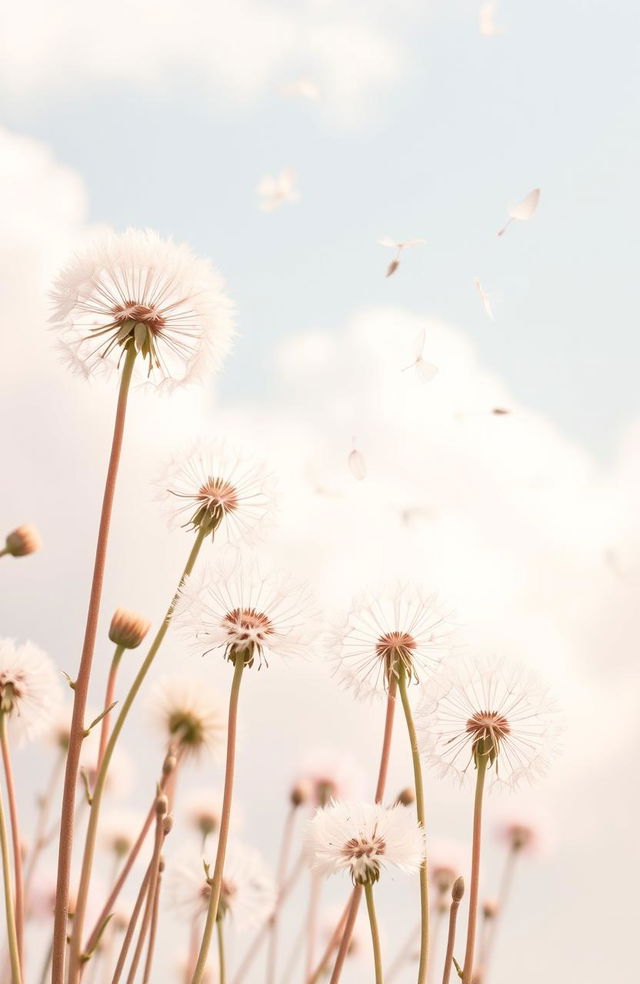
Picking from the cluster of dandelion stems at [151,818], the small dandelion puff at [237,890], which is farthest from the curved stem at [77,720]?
the small dandelion puff at [237,890]

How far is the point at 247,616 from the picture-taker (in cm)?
59

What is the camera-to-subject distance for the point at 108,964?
934mm

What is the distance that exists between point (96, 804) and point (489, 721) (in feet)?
0.73

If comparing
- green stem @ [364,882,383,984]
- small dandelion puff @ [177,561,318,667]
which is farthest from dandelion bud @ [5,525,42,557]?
green stem @ [364,882,383,984]

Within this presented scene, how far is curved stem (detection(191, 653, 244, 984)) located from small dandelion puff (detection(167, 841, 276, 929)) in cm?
33

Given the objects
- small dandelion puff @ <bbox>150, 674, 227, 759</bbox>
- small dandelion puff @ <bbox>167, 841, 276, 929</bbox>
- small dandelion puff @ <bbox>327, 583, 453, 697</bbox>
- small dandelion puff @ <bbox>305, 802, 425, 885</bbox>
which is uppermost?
small dandelion puff @ <bbox>150, 674, 227, 759</bbox>

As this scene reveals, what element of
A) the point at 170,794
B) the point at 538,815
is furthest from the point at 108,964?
the point at 538,815

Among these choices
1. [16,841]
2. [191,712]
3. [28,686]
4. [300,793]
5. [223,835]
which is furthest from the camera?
[300,793]

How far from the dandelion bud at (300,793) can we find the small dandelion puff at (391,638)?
44 cm

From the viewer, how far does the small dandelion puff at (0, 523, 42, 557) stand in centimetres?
83

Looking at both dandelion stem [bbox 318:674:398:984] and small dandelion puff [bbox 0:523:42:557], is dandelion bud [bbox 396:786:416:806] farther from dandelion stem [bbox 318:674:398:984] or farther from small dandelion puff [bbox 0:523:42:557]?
small dandelion puff [bbox 0:523:42:557]

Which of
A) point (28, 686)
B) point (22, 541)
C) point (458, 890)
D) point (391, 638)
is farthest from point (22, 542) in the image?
point (458, 890)

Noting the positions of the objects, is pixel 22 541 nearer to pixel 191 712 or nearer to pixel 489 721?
pixel 191 712

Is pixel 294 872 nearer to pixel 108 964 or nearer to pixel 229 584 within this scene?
pixel 108 964
